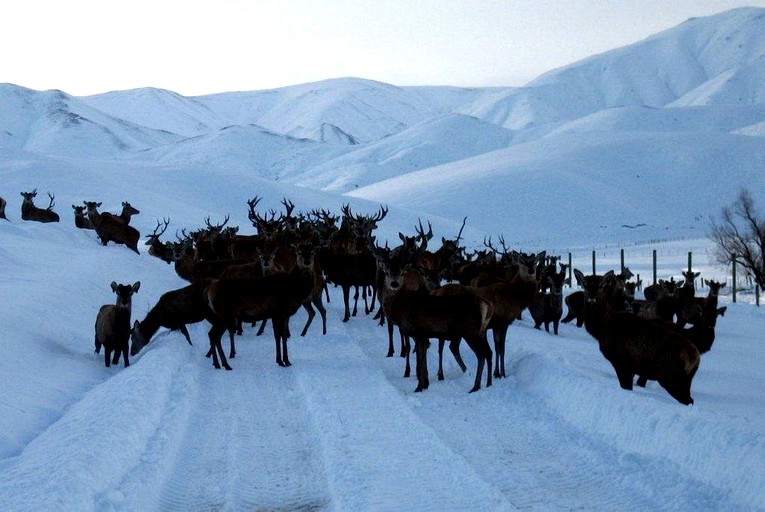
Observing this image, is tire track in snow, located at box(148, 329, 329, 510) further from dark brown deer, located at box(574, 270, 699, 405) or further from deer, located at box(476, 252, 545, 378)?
dark brown deer, located at box(574, 270, 699, 405)

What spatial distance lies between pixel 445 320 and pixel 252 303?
3679 mm

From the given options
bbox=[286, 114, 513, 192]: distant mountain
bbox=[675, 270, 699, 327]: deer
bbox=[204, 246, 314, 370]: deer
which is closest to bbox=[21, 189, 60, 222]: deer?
bbox=[204, 246, 314, 370]: deer

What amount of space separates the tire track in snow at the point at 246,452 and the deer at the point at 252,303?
3.16 ft

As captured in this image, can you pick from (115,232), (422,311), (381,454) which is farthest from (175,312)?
(115,232)

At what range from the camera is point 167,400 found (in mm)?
10367

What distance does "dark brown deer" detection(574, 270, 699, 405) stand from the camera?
34.3 ft

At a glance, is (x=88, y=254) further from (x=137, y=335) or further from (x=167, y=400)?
(x=167, y=400)

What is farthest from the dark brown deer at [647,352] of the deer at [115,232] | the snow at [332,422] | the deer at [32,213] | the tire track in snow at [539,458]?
the deer at [32,213]

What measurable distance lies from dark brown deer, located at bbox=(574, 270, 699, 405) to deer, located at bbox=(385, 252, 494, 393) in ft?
5.76

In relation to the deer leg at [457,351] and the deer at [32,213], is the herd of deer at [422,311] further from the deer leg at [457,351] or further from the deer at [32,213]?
the deer at [32,213]

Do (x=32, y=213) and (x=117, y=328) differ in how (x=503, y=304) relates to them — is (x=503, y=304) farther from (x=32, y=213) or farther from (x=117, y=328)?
(x=32, y=213)

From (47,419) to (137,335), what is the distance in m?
4.46

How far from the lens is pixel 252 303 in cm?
1327

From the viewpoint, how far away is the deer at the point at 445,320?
37.1 feet
